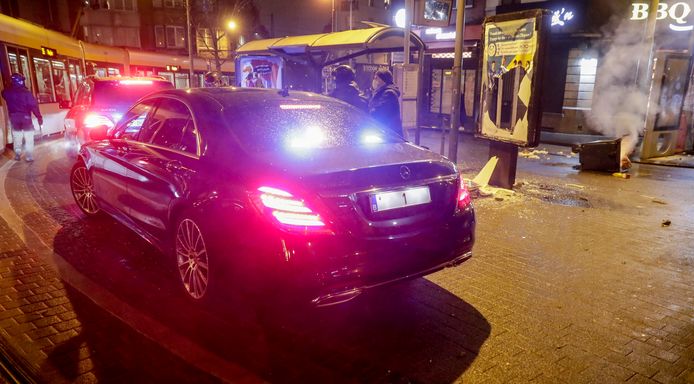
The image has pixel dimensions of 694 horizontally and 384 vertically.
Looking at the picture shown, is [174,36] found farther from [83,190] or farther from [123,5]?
[83,190]

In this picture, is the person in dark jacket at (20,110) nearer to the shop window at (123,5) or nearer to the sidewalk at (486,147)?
the sidewalk at (486,147)

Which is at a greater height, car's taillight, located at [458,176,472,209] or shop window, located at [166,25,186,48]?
shop window, located at [166,25,186,48]

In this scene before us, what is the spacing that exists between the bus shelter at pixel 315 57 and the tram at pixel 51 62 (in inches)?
232

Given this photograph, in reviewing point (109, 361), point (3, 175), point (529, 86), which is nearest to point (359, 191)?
point (109, 361)

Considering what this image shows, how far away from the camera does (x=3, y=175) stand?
9.20 metres

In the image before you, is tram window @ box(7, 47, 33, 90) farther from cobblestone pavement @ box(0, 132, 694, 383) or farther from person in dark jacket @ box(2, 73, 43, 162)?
cobblestone pavement @ box(0, 132, 694, 383)

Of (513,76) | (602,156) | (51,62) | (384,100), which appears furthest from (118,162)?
(51,62)

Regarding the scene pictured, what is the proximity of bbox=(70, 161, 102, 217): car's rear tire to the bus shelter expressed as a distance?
695 centimetres

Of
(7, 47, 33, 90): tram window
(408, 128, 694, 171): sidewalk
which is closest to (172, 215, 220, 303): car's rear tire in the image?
(408, 128, 694, 171): sidewalk

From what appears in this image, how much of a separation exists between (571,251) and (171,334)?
Result: 4.27m

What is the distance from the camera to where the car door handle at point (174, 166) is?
151 inches

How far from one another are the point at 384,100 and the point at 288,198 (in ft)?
15.4

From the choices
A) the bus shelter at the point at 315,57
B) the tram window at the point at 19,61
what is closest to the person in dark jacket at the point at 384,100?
the bus shelter at the point at 315,57

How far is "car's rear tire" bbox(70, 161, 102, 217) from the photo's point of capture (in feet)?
20.0
